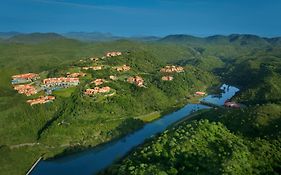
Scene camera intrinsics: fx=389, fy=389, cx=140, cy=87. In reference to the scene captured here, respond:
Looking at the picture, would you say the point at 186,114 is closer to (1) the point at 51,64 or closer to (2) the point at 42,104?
(2) the point at 42,104

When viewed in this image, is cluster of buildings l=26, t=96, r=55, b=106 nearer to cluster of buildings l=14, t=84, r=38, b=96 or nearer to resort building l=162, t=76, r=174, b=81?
cluster of buildings l=14, t=84, r=38, b=96

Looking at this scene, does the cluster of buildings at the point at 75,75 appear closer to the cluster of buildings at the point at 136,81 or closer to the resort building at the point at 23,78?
the resort building at the point at 23,78

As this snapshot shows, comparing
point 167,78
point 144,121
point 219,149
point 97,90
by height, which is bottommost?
point 144,121

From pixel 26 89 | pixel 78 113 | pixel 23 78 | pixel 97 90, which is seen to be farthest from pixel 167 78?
pixel 26 89

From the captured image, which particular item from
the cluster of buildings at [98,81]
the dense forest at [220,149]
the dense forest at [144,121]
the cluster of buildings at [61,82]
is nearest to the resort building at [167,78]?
the dense forest at [144,121]

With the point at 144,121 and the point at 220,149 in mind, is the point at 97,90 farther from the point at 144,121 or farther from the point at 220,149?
the point at 220,149

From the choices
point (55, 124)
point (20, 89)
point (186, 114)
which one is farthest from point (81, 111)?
point (186, 114)
